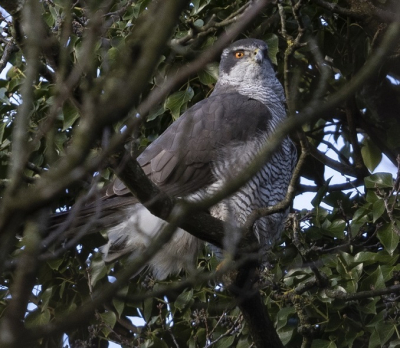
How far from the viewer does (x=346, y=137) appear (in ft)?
13.8

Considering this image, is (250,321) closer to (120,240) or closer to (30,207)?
(120,240)

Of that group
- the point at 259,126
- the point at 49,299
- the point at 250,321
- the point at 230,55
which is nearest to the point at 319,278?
the point at 250,321

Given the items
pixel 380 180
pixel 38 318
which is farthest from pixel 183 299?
pixel 380 180

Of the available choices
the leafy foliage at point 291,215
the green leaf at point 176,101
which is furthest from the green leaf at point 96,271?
the green leaf at point 176,101

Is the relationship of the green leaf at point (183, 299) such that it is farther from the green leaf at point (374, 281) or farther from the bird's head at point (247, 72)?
the bird's head at point (247, 72)

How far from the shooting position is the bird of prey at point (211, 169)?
3.53m

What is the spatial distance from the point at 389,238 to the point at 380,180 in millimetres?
267

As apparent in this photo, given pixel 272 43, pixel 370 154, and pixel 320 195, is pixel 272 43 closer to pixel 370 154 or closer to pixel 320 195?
pixel 320 195

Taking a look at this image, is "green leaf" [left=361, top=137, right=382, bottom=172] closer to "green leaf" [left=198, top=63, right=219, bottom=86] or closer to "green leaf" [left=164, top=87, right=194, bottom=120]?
"green leaf" [left=198, top=63, right=219, bottom=86]

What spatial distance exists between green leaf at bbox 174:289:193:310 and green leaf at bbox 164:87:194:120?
79 cm

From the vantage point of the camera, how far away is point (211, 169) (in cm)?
356

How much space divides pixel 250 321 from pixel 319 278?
1.07 feet

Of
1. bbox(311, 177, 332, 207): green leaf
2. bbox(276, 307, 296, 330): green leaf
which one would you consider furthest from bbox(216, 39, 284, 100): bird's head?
bbox(276, 307, 296, 330): green leaf

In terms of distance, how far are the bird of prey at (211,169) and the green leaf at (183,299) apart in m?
0.18
